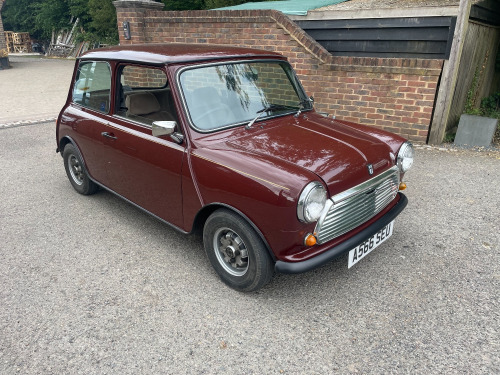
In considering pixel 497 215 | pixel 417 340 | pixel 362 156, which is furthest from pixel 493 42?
pixel 417 340

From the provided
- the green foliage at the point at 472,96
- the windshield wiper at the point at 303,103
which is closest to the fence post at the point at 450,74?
the green foliage at the point at 472,96

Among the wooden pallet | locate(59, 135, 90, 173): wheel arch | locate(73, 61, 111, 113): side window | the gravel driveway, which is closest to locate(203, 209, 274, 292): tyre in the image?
the gravel driveway

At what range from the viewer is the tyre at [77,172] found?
14.4 ft

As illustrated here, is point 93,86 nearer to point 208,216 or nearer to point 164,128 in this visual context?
point 164,128

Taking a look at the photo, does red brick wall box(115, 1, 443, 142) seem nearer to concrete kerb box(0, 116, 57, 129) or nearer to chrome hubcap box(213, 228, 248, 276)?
concrete kerb box(0, 116, 57, 129)

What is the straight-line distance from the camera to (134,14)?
8.15 metres

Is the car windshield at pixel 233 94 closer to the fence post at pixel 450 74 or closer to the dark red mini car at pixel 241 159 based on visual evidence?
the dark red mini car at pixel 241 159

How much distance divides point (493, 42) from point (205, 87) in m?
7.12

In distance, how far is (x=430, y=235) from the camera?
370 centimetres

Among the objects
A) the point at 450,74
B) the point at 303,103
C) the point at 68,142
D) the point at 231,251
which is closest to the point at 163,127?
the point at 231,251

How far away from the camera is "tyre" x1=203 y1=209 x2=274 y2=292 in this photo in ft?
8.66

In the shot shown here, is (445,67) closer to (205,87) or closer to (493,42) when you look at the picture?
(493,42)

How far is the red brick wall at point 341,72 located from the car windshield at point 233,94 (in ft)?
10.2

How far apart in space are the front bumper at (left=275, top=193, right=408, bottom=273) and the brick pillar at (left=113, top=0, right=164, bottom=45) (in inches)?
280
